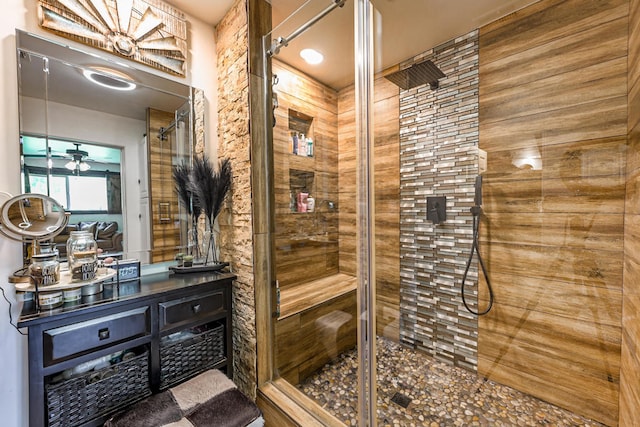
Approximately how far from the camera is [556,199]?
143 centimetres

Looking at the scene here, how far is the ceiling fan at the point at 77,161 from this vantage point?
1263mm

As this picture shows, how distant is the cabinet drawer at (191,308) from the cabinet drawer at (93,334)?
78mm

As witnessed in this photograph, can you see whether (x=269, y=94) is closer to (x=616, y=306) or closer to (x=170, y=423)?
(x=170, y=423)

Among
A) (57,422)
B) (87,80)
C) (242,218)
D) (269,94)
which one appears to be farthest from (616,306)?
(87,80)

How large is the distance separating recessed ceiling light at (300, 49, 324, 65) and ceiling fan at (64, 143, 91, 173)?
1.44m

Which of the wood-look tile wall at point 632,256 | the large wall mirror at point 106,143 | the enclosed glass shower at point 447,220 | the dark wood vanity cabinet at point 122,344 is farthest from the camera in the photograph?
the enclosed glass shower at point 447,220

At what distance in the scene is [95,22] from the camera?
1.31 m

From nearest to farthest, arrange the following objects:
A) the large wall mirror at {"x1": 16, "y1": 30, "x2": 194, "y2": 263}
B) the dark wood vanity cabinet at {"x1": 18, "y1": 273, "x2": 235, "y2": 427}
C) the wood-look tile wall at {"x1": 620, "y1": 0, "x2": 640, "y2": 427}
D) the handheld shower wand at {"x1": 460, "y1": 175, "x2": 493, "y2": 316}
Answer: the dark wood vanity cabinet at {"x1": 18, "y1": 273, "x2": 235, "y2": 427} < the wood-look tile wall at {"x1": 620, "y1": 0, "x2": 640, "y2": 427} < the large wall mirror at {"x1": 16, "y1": 30, "x2": 194, "y2": 263} < the handheld shower wand at {"x1": 460, "y1": 175, "x2": 493, "y2": 316}

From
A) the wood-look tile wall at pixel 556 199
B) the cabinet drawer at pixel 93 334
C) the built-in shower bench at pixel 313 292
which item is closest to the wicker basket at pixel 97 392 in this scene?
the cabinet drawer at pixel 93 334

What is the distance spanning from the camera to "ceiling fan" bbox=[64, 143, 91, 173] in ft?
4.14

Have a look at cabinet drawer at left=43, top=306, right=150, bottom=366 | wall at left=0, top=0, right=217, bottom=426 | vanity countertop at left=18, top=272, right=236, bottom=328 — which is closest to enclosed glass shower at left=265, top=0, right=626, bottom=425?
vanity countertop at left=18, top=272, right=236, bottom=328

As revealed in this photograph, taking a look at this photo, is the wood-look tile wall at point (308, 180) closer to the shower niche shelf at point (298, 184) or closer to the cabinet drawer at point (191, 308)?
the shower niche shelf at point (298, 184)

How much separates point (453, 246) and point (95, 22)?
2500mm

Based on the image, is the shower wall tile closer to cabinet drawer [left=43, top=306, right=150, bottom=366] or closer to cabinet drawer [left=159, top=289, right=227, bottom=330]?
cabinet drawer [left=159, top=289, right=227, bottom=330]
